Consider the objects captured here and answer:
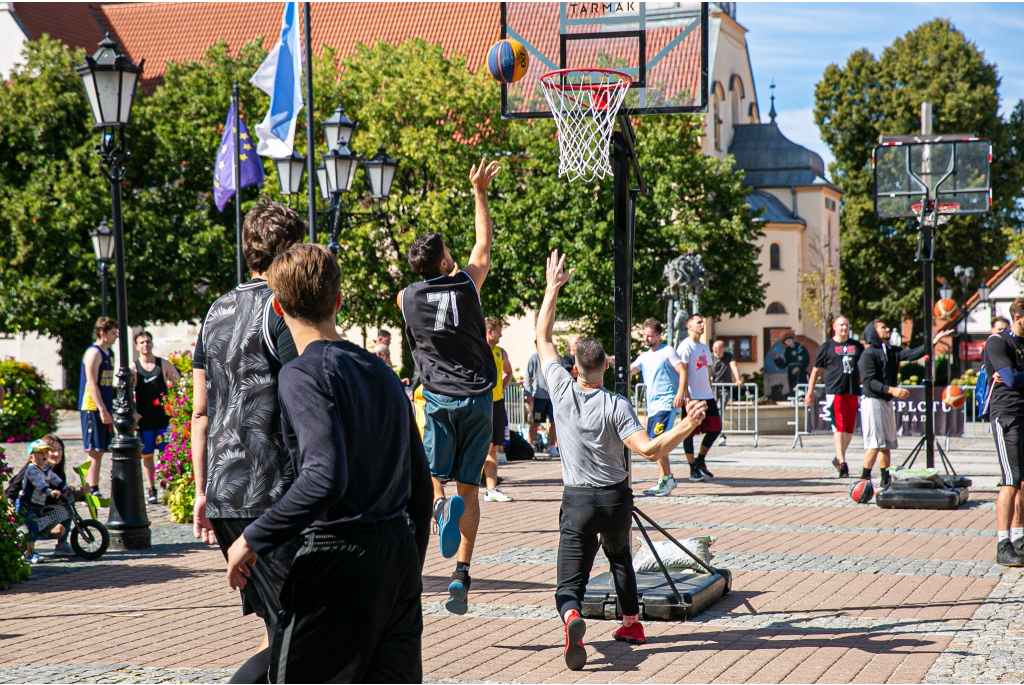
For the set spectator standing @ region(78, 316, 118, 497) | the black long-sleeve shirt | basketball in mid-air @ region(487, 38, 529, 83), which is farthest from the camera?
spectator standing @ region(78, 316, 118, 497)

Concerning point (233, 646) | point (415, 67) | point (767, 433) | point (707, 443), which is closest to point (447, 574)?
point (233, 646)

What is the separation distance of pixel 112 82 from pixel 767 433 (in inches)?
656

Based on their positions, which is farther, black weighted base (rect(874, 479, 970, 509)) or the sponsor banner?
the sponsor banner

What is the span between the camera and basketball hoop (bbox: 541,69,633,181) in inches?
293

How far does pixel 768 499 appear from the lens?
40.4 feet

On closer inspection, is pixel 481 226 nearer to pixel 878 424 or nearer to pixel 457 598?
pixel 457 598

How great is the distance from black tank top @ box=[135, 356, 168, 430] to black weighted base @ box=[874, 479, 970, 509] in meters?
8.17

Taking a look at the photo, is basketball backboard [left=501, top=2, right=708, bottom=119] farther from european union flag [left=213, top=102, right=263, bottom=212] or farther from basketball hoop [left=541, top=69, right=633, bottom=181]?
european union flag [left=213, top=102, right=263, bottom=212]

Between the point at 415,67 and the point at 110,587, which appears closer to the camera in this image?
the point at 110,587

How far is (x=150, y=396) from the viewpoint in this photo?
493 inches

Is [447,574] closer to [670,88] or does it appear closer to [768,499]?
[670,88]

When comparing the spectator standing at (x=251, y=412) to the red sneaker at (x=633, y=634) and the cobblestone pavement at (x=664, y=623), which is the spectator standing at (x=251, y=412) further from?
the red sneaker at (x=633, y=634)

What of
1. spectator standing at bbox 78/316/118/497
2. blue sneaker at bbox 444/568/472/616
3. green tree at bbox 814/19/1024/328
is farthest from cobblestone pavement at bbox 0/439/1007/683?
green tree at bbox 814/19/1024/328

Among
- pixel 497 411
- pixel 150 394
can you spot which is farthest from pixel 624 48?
pixel 150 394
